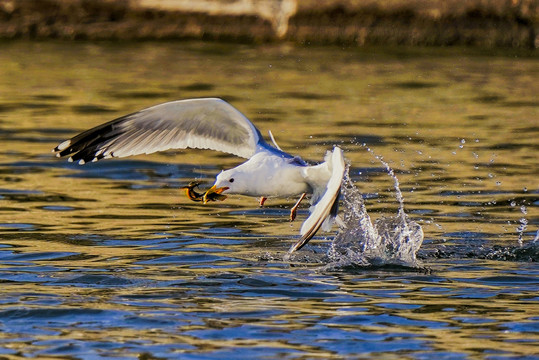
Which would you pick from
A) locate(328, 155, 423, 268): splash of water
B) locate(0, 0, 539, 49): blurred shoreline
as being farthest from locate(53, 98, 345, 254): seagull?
locate(0, 0, 539, 49): blurred shoreline

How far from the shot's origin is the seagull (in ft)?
25.5

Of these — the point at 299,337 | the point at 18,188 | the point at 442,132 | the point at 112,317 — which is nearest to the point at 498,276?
the point at 299,337

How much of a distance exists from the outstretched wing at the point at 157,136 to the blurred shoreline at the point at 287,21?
12.1 metres

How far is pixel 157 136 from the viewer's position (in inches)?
343

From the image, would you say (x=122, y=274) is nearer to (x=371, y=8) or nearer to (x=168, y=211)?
(x=168, y=211)

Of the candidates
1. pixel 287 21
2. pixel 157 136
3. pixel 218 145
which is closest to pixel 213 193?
pixel 218 145

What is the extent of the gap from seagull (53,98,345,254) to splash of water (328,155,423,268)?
313mm

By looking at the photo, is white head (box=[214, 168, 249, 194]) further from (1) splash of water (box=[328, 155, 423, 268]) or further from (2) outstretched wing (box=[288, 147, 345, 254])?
(2) outstretched wing (box=[288, 147, 345, 254])

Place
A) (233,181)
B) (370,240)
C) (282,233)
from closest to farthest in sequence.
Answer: (233,181), (370,240), (282,233)

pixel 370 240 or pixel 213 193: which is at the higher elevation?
pixel 213 193

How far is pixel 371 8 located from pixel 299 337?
15.0 meters

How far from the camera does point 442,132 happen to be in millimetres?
13539

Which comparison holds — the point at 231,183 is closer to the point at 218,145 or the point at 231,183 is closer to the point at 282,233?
the point at 218,145

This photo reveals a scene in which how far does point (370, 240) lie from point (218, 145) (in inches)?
52.6
